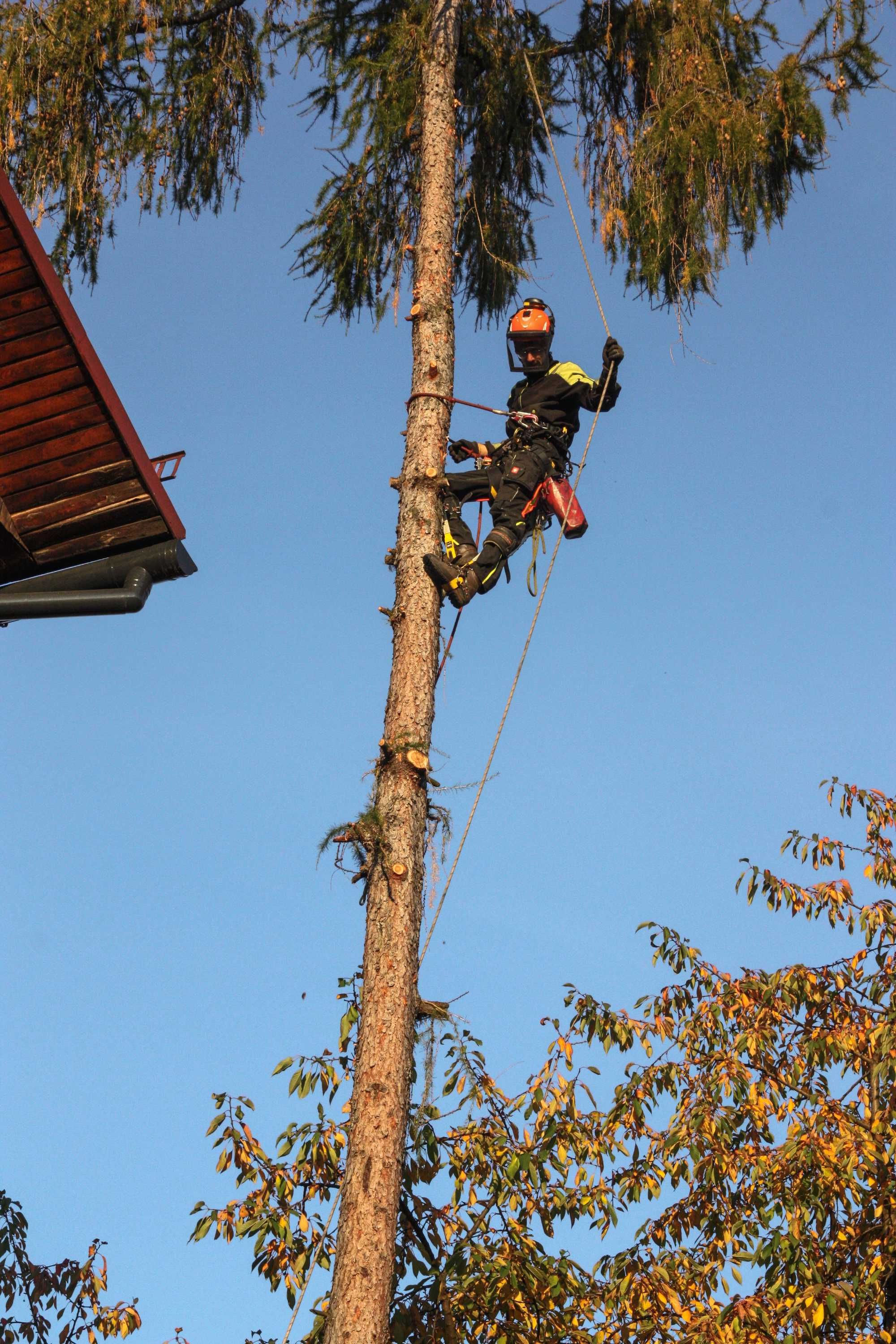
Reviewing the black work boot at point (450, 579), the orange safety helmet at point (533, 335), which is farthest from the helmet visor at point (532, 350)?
the black work boot at point (450, 579)

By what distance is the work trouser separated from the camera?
6734 mm

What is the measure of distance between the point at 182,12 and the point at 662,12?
292cm

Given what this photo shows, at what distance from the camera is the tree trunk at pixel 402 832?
5023 mm

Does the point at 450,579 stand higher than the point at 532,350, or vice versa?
the point at 532,350

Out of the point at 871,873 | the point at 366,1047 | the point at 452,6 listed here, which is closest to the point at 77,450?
the point at 366,1047

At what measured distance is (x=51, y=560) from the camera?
242 inches

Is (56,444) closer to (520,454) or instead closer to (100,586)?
(100,586)

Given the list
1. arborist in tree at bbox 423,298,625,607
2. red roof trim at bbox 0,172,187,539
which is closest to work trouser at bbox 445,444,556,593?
arborist in tree at bbox 423,298,625,607

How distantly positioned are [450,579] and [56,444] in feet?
5.77

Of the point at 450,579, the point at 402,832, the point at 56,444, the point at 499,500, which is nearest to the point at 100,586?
the point at 56,444

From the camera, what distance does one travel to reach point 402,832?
19.1 feet

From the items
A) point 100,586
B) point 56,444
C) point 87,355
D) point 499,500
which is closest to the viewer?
point 100,586

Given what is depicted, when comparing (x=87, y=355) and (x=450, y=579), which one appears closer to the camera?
(x=87, y=355)

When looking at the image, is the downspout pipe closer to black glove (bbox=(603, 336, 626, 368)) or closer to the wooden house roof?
the wooden house roof
